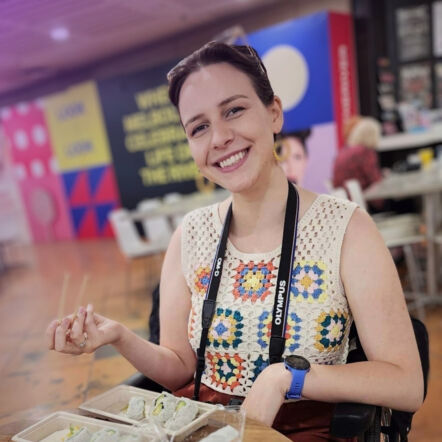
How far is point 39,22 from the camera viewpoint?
5926 millimetres

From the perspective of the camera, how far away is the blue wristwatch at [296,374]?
1.02 meters

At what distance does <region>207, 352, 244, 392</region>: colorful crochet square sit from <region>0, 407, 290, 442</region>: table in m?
0.29

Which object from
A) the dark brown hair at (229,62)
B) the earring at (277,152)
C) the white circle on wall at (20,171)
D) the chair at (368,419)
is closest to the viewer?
the chair at (368,419)

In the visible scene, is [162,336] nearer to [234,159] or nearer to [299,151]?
[234,159]

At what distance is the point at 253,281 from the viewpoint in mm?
1217

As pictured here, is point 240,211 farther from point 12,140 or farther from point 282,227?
point 12,140

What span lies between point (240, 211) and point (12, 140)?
1042cm

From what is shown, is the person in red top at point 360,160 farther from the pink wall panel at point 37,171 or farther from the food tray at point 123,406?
the pink wall panel at point 37,171

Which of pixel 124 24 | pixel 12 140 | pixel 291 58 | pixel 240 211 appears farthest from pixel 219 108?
pixel 12 140

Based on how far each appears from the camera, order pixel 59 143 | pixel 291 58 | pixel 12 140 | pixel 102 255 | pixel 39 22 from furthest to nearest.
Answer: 1. pixel 12 140
2. pixel 59 143
3. pixel 102 255
4. pixel 39 22
5. pixel 291 58

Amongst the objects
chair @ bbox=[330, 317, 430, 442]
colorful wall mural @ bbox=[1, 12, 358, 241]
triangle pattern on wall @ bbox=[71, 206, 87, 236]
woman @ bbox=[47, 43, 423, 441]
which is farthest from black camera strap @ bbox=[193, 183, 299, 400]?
triangle pattern on wall @ bbox=[71, 206, 87, 236]

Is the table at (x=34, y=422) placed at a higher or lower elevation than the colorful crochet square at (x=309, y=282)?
lower

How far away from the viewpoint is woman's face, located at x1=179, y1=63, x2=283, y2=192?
1.17 metres

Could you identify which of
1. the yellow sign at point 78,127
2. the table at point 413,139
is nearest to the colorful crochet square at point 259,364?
the table at point 413,139
